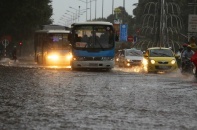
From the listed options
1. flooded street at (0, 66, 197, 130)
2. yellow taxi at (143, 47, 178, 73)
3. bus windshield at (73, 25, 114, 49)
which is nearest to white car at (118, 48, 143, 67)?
yellow taxi at (143, 47, 178, 73)

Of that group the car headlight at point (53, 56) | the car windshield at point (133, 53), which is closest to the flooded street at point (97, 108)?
the car headlight at point (53, 56)

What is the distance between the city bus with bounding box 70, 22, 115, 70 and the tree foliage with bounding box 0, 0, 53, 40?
17084mm

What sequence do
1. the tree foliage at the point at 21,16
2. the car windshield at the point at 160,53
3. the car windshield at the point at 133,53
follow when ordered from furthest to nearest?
the tree foliage at the point at 21,16, the car windshield at the point at 133,53, the car windshield at the point at 160,53

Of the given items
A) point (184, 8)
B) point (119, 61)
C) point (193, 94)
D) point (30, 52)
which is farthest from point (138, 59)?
point (30, 52)

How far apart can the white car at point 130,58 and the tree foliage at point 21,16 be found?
35.0 feet

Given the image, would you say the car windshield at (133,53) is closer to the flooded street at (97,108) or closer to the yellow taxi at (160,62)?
the yellow taxi at (160,62)

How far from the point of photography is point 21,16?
186 ft

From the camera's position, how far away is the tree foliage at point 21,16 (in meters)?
48.5

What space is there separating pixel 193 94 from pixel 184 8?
89006 millimetres

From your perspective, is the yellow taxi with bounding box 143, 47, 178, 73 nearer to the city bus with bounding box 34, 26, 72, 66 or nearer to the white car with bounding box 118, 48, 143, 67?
the white car with bounding box 118, 48, 143, 67

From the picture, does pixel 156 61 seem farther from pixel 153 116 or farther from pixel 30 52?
pixel 30 52

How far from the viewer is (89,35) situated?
31.1m

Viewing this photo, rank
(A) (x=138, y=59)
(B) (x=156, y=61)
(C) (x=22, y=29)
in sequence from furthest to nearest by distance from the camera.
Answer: (C) (x=22, y=29), (A) (x=138, y=59), (B) (x=156, y=61)

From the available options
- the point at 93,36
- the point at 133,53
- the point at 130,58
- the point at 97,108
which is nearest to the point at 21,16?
the point at 133,53
